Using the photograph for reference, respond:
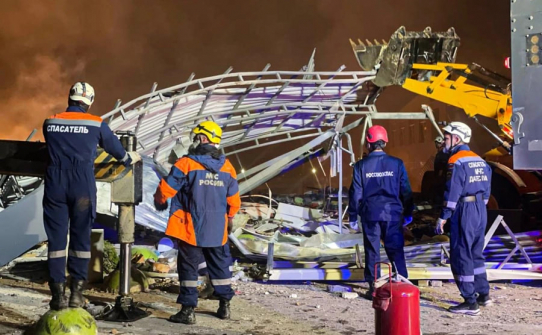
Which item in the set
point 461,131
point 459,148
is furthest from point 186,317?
point 461,131

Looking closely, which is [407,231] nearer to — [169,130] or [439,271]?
[439,271]

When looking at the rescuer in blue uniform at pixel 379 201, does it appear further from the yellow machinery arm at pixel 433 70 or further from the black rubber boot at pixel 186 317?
the yellow machinery arm at pixel 433 70

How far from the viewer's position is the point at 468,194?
547 cm

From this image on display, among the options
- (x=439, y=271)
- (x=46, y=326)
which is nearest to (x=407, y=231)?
(x=439, y=271)

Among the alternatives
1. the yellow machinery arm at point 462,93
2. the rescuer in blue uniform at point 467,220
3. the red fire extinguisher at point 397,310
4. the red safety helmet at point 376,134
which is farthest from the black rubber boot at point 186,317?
the yellow machinery arm at point 462,93

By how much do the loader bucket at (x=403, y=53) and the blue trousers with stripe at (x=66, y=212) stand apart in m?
5.75

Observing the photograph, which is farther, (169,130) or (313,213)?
(313,213)

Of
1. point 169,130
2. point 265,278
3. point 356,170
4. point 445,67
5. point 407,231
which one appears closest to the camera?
point 356,170

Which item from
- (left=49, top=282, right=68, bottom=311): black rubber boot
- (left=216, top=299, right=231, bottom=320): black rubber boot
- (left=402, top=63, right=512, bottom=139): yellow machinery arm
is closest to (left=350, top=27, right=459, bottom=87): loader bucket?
(left=402, top=63, right=512, bottom=139): yellow machinery arm

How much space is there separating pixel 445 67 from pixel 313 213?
188 inches

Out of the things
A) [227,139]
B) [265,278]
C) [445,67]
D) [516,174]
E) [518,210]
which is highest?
[445,67]

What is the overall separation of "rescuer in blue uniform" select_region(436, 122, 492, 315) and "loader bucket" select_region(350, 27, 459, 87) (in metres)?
3.65

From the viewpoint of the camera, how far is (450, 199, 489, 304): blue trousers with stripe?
539cm

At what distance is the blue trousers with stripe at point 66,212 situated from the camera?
4.53 m
